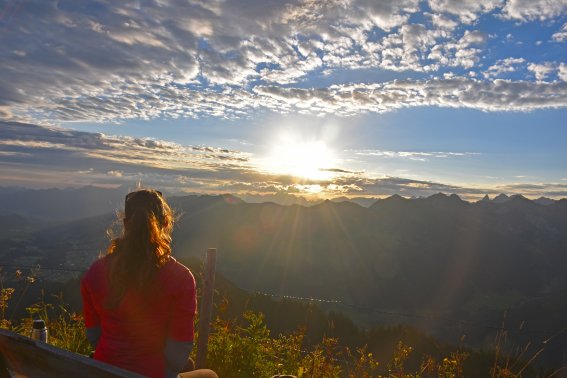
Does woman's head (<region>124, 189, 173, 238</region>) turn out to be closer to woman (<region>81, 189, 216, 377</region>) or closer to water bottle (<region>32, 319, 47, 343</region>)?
woman (<region>81, 189, 216, 377</region>)

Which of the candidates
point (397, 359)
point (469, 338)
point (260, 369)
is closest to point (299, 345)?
point (260, 369)

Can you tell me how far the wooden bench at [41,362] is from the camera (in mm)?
2129

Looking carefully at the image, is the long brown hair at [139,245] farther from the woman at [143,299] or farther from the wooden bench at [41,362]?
the wooden bench at [41,362]

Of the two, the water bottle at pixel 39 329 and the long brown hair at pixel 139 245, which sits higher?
the long brown hair at pixel 139 245

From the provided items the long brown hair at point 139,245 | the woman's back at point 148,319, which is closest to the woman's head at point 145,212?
the long brown hair at point 139,245

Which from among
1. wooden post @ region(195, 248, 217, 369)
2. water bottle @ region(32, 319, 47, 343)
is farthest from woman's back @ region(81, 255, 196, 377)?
wooden post @ region(195, 248, 217, 369)

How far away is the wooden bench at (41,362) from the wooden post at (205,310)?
4.52m

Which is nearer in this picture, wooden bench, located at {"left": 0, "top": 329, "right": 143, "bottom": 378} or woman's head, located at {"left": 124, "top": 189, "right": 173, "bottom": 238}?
wooden bench, located at {"left": 0, "top": 329, "right": 143, "bottom": 378}

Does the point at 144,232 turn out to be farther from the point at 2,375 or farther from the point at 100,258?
the point at 2,375

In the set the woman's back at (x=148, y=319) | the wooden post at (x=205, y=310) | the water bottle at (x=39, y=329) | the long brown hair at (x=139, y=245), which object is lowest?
the wooden post at (x=205, y=310)

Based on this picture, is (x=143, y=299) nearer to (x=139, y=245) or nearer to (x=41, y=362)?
(x=139, y=245)

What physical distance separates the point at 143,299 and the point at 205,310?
3.68m

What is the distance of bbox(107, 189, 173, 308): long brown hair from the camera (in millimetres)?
3430

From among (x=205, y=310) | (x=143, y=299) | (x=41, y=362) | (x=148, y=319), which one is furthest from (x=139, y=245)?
(x=205, y=310)
